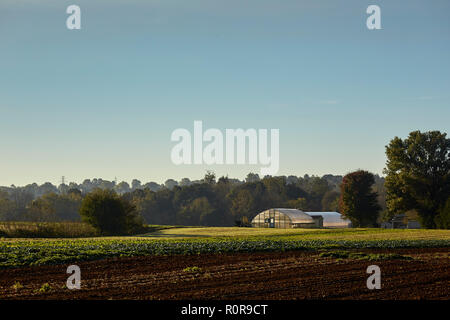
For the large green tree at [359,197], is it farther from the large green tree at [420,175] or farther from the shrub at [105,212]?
the shrub at [105,212]

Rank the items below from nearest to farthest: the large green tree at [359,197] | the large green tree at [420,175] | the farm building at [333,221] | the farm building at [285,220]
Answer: the large green tree at [420,175]
the large green tree at [359,197]
the farm building at [285,220]
the farm building at [333,221]

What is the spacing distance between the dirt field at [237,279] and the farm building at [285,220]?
189 ft

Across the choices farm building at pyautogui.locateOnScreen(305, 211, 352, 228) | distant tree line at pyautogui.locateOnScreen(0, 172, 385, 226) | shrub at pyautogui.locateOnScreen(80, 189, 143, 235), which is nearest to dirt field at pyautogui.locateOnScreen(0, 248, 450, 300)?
shrub at pyautogui.locateOnScreen(80, 189, 143, 235)

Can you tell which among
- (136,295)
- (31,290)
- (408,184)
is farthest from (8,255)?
(408,184)

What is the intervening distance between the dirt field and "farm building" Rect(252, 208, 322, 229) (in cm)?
5754

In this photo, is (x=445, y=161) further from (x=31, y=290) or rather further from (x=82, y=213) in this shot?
(x=31, y=290)

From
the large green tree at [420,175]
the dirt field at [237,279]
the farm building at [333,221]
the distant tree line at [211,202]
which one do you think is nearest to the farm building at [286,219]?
the farm building at [333,221]

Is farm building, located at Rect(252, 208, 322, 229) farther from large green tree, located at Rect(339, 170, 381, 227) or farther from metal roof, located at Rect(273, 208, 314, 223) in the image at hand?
large green tree, located at Rect(339, 170, 381, 227)

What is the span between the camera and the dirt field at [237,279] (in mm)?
17719

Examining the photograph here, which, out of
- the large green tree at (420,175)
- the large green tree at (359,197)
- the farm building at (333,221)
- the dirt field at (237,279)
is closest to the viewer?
the dirt field at (237,279)

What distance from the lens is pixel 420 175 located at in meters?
77.1

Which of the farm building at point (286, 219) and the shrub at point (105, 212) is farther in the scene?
the farm building at point (286, 219)

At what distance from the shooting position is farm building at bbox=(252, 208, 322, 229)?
289 feet
